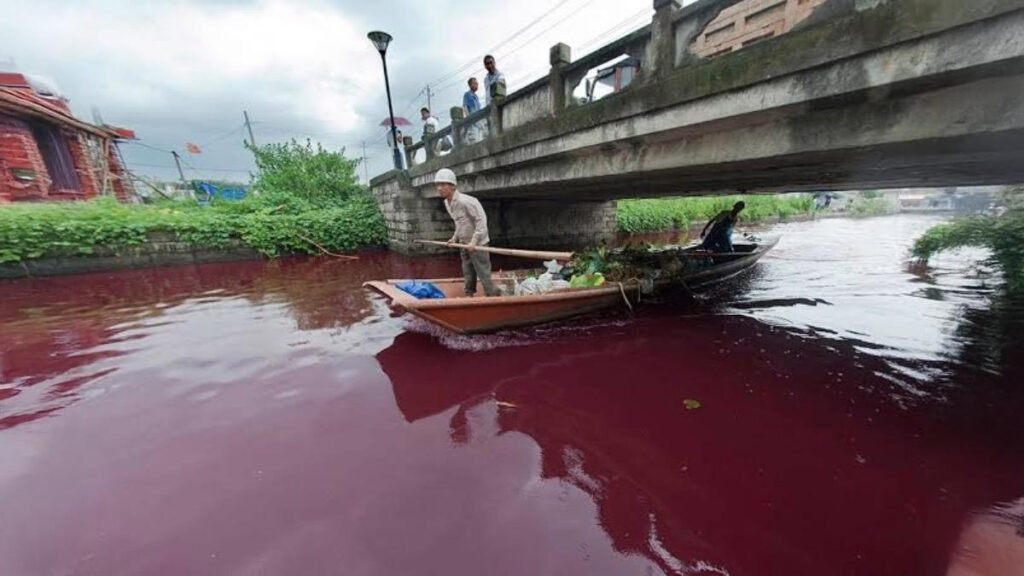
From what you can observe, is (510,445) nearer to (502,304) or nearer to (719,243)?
(502,304)

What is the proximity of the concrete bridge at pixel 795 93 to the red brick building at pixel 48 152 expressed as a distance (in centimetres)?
1643

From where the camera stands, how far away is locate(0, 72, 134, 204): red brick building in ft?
38.4

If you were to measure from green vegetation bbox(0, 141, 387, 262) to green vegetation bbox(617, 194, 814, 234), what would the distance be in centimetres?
1268

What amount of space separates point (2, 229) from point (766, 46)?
47.5 feet

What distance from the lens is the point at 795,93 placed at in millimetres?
3020

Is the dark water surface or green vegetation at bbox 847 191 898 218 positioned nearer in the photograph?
the dark water surface

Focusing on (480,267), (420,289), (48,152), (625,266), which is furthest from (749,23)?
(48,152)

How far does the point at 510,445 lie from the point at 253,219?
42.3ft

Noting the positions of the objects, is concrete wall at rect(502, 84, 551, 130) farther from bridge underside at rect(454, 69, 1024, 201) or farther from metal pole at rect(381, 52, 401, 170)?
metal pole at rect(381, 52, 401, 170)

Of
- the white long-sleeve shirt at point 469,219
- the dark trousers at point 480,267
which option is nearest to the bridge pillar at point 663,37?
the white long-sleeve shirt at point 469,219

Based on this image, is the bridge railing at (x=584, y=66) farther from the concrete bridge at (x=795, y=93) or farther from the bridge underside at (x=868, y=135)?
the bridge underside at (x=868, y=135)

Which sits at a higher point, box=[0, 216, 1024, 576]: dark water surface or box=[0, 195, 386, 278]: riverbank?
box=[0, 195, 386, 278]: riverbank

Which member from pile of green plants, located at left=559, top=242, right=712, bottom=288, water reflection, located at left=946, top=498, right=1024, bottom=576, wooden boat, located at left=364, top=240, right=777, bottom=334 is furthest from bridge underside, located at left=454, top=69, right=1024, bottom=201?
water reflection, located at left=946, top=498, right=1024, bottom=576

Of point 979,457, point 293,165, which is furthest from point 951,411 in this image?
point 293,165
